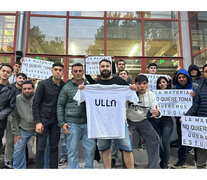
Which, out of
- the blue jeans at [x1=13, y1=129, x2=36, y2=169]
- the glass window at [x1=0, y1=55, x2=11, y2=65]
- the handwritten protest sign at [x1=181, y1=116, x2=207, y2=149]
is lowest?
the blue jeans at [x1=13, y1=129, x2=36, y2=169]

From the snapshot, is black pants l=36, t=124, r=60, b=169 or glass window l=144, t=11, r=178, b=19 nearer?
black pants l=36, t=124, r=60, b=169

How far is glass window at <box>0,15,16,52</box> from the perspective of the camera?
8094mm

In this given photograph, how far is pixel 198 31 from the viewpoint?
8.46 m

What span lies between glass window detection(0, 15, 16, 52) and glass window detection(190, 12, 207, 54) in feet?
25.6

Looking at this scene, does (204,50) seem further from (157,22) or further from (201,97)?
(201,97)

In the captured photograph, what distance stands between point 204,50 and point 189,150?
16.2 feet

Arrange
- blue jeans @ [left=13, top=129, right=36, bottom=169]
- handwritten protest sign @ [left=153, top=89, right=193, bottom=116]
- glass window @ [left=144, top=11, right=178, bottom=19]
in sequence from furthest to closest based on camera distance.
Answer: glass window @ [left=144, top=11, right=178, bottom=19] → handwritten protest sign @ [left=153, top=89, right=193, bottom=116] → blue jeans @ [left=13, top=129, right=36, bottom=169]

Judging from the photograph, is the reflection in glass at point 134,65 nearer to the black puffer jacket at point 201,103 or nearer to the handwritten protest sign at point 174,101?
the handwritten protest sign at point 174,101

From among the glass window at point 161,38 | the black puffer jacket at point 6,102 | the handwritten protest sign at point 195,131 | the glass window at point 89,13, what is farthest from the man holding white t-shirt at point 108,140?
the glass window at point 89,13

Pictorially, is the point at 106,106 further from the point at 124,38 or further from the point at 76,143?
the point at 124,38

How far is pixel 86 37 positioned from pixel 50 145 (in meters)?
5.84

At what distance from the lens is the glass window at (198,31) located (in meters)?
8.26

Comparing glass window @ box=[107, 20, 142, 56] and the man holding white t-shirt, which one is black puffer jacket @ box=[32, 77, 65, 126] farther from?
glass window @ box=[107, 20, 142, 56]

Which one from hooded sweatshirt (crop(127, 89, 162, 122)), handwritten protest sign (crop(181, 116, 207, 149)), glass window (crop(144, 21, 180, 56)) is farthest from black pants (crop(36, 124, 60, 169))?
glass window (crop(144, 21, 180, 56))
